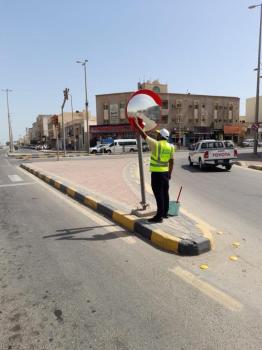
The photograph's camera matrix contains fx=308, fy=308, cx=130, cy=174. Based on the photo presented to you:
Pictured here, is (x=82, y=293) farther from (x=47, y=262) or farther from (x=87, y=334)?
(x=47, y=262)

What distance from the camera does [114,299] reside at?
134 inches

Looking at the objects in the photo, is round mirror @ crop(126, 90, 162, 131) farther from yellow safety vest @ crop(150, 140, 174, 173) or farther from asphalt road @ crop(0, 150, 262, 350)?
asphalt road @ crop(0, 150, 262, 350)

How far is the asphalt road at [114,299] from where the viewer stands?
2.76 meters

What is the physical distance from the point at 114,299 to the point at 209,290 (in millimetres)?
1095

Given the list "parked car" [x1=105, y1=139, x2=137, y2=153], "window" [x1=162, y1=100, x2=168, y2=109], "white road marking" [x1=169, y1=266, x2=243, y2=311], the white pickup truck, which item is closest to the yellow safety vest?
"white road marking" [x1=169, y1=266, x2=243, y2=311]

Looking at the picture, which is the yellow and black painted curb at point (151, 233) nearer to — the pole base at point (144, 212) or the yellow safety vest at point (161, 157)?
the pole base at point (144, 212)

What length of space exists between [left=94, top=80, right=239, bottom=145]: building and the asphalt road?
5657 cm

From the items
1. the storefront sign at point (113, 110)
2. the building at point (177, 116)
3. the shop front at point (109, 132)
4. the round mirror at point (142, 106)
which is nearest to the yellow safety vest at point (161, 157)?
A: the round mirror at point (142, 106)

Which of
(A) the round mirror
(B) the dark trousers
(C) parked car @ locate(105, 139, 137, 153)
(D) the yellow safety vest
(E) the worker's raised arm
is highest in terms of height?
(A) the round mirror

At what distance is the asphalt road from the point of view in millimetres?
2758

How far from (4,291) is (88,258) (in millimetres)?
1275

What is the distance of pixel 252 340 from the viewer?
2705mm

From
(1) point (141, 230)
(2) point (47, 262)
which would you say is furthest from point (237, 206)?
(2) point (47, 262)

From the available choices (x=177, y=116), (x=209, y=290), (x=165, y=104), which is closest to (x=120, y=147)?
(x=165, y=104)
